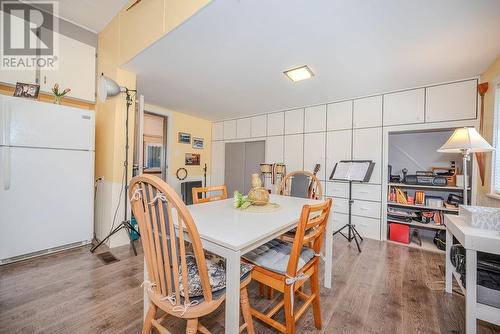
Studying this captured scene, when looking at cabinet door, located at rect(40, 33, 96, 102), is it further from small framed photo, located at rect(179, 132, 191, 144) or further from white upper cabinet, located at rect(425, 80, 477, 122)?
white upper cabinet, located at rect(425, 80, 477, 122)

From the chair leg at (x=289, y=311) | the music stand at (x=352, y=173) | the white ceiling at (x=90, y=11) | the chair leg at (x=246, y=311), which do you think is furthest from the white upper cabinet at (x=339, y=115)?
the white ceiling at (x=90, y=11)

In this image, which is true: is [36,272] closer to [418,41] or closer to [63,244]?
[63,244]

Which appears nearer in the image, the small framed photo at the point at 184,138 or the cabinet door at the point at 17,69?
the cabinet door at the point at 17,69

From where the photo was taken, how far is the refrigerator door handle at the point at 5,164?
6.72 ft

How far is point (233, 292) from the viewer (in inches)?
36.5

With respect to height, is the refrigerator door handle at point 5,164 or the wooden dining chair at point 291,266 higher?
the refrigerator door handle at point 5,164

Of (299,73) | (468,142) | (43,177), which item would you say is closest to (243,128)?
(299,73)

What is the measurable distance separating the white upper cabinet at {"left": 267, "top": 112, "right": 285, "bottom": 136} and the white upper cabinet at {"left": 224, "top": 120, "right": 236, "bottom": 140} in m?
1.04

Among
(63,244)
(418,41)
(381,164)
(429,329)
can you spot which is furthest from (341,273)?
(63,244)

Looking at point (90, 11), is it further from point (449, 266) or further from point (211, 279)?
point (449, 266)

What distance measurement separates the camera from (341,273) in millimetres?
2160

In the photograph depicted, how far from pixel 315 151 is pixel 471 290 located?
2.88 m

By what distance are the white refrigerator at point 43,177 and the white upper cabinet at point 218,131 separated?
3160 millimetres

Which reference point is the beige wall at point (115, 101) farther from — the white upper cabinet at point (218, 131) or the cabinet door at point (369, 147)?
the cabinet door at point (369, 147)
